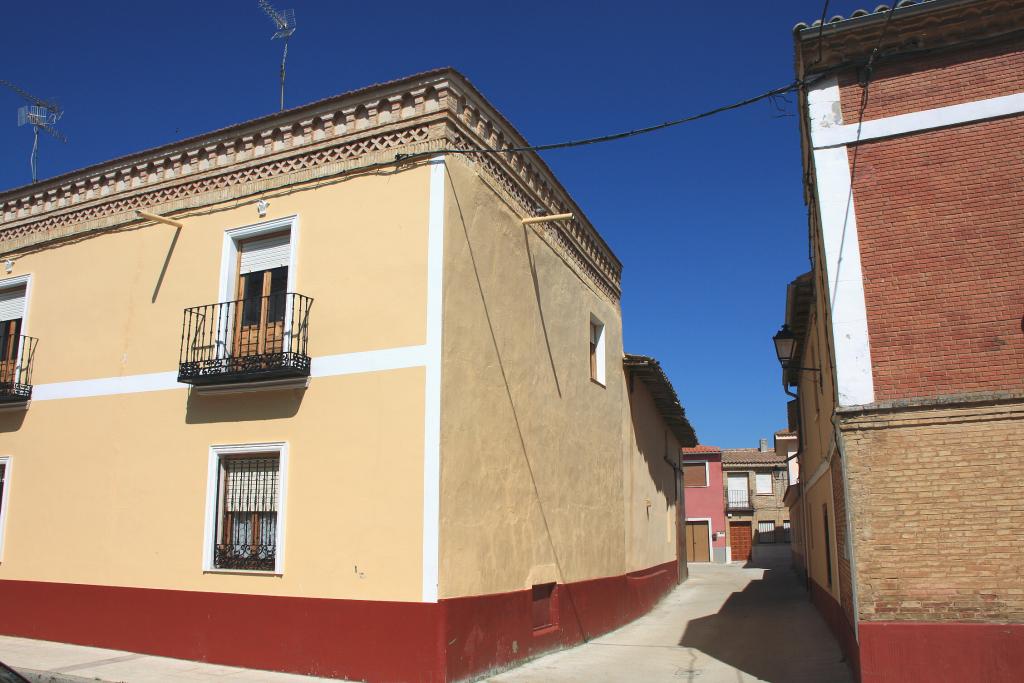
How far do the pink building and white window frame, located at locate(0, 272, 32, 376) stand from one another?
91.2 ft

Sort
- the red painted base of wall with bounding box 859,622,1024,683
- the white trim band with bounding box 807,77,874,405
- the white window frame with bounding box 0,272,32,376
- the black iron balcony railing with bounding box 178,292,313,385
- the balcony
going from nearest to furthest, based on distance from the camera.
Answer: the red painted base of wall with bounding box 859,622,1024,683, the white trim band with bounding box 807,77,874,405, the black iron balcony railing with bounding box 178,292,313,385, the white window frame with bounding box 0,272,32,376, the balcony

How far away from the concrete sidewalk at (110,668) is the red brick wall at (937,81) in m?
8.35

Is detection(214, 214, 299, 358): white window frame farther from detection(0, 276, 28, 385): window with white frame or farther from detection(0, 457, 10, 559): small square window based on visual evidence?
detection(0, 457, 10, 559): small square window

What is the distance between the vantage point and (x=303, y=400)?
9531 mm

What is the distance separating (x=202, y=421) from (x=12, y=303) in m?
5.06

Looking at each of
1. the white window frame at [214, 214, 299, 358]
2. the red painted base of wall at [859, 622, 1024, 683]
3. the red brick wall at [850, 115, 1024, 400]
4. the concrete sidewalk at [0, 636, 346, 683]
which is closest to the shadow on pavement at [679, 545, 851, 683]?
the red painted base of wall at [859, 622, 1024, 683]

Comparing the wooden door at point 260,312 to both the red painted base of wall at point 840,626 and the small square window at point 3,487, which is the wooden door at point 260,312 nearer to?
the small square window at point 3,487

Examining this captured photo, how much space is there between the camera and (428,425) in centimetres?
875

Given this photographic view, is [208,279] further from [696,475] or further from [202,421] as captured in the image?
[696,475]

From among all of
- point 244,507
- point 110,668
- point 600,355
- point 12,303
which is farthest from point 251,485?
point 600,355

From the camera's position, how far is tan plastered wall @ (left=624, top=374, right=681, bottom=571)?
53.8 feet

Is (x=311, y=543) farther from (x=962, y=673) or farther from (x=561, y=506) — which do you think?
(x=962, y=673)

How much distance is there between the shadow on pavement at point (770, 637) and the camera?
9.86 m

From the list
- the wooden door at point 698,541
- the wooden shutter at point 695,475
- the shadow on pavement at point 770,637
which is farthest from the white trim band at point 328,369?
the wooden door at point 698,541
